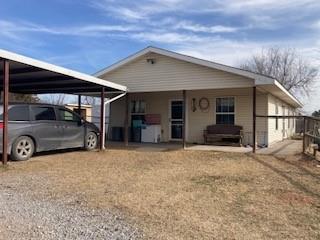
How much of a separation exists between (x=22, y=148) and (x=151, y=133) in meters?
7.74

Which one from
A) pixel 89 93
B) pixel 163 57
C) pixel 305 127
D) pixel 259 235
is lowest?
pixel 259 235

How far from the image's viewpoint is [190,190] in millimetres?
6938

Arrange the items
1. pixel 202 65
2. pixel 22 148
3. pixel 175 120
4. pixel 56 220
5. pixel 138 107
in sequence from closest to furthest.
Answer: pixel 56 220 → pixel 22 148 → pixel 202 65 → pixel 175 120 → pixel 138 107

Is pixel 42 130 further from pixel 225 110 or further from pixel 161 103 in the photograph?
pixel 225 110

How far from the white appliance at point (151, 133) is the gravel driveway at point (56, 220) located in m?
10.9

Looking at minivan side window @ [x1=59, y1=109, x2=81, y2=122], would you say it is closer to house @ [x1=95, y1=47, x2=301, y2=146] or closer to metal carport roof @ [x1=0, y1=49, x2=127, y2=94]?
metal carport roof @ [x1=0, y1=49, x2=127, y2=94]

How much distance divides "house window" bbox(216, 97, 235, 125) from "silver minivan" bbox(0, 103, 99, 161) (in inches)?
237

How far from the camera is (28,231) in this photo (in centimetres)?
455

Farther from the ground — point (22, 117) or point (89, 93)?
point (89, 93)

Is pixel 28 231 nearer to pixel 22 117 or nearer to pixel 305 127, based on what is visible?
pixel 22 117

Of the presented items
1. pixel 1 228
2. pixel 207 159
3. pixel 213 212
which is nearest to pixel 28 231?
pixel 1 228

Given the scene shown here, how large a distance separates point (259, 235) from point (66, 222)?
2442 mm

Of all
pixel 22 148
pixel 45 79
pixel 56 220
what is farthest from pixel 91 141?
pixel 56 220

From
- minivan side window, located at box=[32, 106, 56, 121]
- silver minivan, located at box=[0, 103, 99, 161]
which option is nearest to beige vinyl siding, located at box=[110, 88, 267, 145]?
silver minivan, located at box=[0, 103, 99, 161]
